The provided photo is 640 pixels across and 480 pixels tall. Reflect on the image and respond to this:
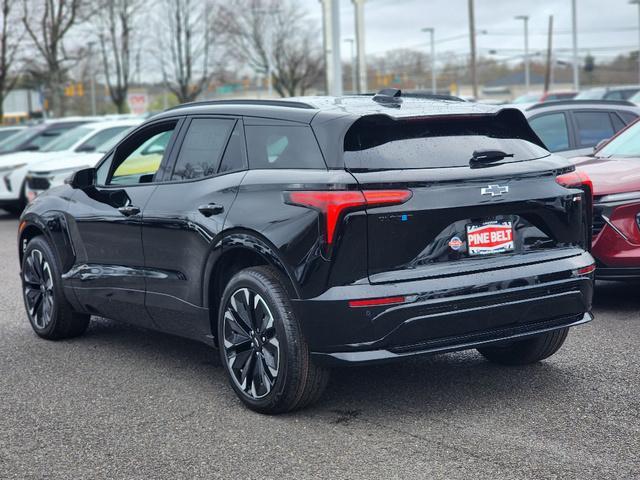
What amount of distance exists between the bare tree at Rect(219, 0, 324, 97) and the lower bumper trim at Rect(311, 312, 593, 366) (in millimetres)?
52145

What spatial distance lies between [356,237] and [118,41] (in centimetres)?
5517

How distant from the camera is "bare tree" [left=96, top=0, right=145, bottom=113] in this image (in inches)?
2126

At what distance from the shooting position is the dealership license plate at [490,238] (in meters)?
5.01

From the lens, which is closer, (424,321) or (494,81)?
(424,321)

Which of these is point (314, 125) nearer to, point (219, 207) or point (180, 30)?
point (219, 207)

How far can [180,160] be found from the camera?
6.05 metres

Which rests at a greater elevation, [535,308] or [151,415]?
[535,308]

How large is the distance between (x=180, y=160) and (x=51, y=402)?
1580 mm

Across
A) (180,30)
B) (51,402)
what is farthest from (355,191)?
(180,30)

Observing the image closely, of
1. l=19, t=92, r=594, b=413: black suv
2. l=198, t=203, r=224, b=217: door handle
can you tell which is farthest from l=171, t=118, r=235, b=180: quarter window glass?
l=198, t=203, r=224, b=217: door handle

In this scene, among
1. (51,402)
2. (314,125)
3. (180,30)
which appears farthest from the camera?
(180,30)

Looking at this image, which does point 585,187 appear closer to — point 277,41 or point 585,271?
point 585,271

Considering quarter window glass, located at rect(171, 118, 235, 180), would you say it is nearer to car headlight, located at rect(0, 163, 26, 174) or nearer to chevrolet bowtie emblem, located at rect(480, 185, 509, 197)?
chevrolet bowtie emblem, located at rect(480, 185, 509, 197)

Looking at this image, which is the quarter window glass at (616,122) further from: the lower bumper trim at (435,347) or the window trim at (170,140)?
the lower bumper trim at (435,347)
